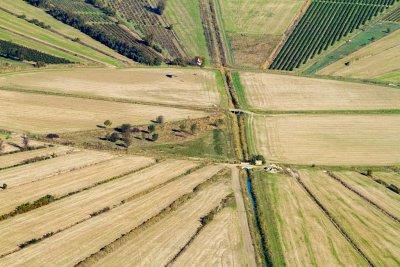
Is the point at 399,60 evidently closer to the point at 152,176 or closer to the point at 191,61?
the point at 191,61

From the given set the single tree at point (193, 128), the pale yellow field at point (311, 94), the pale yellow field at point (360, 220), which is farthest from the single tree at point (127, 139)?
the pale yellow field at point (311, 94)

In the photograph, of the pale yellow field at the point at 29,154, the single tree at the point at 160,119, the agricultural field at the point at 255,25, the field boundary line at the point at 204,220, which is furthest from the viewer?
the agricultural field at the point at 255,25

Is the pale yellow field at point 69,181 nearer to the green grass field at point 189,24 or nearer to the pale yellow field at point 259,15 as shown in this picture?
the green grass field at point 189,24

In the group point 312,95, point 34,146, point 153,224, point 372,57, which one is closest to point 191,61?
point 312,95

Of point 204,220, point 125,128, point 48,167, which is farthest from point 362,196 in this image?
point 48,167

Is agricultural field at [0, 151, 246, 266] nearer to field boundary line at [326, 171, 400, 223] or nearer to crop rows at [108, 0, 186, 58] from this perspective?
field boundary line at [326, 171, 400, 223]

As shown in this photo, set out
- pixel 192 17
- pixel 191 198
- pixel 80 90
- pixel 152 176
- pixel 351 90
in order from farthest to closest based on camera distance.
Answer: pixel 192 17
pixel 351 90
pixel 80 90
pixel 152 176
pixel 191 198

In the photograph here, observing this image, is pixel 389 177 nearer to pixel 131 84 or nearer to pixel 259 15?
pixel 131 84
